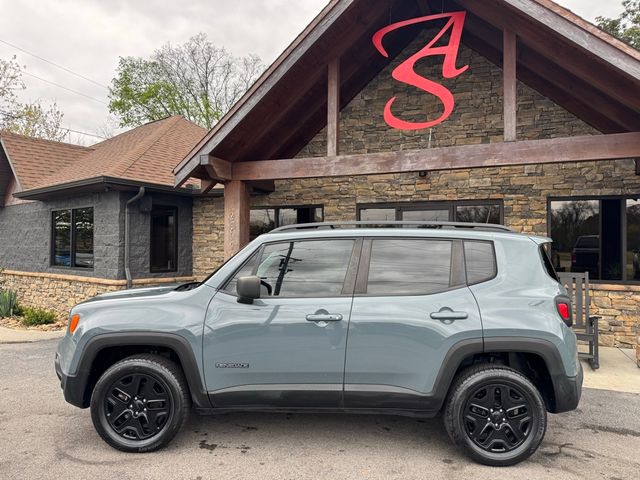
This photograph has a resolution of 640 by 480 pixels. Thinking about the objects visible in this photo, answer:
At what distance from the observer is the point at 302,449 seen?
3.32m

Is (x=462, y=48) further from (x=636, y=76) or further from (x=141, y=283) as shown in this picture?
(x=141, y=283)

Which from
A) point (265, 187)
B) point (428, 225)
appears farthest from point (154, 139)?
point (428, 225)

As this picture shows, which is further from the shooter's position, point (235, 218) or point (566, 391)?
point (235, 218)

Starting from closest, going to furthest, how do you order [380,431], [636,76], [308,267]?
[308,267], [380,431], [636,76]

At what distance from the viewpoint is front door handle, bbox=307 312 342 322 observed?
3.16 m

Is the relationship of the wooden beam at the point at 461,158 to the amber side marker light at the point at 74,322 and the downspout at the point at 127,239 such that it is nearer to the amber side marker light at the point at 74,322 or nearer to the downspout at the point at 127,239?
the downspout at the point at 127,239

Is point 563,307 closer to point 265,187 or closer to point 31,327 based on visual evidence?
point 265,187

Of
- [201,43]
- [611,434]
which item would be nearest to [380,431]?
[611,434]

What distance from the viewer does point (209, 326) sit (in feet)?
10.6

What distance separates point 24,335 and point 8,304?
3.11 meters

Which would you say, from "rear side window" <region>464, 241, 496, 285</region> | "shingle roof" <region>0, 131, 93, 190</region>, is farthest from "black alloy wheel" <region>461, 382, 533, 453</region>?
"shingle roof" <region>0, 131, 93, 190</region>

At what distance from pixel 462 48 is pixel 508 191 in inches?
118

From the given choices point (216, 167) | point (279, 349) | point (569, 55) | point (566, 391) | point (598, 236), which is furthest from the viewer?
point (598, 236)

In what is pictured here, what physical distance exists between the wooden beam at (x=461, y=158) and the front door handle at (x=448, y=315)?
3138 mm
